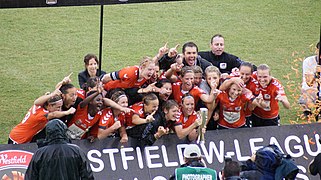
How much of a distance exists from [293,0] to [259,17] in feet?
3.01

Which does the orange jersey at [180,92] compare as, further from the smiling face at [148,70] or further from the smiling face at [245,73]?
the smiling face at [245,73]

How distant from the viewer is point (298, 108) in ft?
38.8

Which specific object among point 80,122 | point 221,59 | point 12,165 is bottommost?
point 12,165


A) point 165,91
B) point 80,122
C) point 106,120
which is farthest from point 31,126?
point 165,91

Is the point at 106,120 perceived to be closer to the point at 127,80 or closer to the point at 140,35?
the point at 127,80

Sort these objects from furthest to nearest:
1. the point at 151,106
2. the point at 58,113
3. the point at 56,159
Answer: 1. the point at 151,106
2. the point at 58,113
3. the point at 56,159

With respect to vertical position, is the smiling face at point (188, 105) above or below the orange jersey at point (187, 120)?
above

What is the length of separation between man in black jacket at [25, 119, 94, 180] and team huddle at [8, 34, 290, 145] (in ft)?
3.70

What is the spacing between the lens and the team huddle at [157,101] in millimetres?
9133

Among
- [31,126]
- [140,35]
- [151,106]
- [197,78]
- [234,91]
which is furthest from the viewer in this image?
[140,35]

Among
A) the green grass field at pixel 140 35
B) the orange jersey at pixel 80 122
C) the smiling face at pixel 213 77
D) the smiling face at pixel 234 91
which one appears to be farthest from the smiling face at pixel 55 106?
the green grass field at pixel 140 35

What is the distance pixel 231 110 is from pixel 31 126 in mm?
2041

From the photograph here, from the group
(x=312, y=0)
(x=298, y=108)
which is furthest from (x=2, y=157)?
(x=312, y=0)

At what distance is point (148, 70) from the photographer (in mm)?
9422
